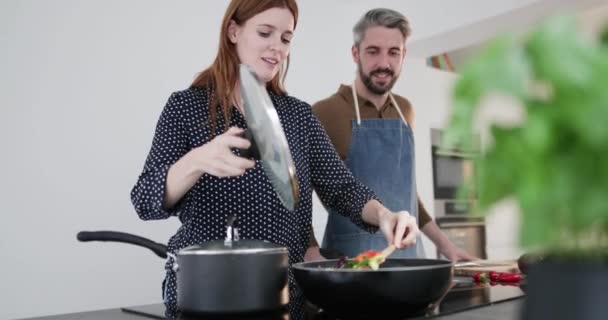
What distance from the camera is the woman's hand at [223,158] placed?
3.01 feet

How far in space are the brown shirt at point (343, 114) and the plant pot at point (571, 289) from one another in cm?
189

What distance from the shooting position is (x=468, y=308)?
3.33 ft

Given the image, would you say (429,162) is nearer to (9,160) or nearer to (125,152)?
(125,152)

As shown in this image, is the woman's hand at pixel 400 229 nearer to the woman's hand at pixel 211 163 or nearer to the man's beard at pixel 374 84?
the woman's hand at pixel 211 163

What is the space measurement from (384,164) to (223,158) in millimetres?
1401

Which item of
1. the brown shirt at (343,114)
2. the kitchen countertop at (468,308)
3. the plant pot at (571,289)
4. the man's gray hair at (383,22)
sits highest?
the man's gray hair at (383,22)

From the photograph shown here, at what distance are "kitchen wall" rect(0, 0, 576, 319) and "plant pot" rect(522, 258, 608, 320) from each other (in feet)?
8.42

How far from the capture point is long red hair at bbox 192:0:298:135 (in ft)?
4.50

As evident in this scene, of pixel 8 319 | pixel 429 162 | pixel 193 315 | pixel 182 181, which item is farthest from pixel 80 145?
pixel 429 162

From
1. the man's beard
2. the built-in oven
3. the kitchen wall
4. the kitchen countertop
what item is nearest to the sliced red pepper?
the kitchen countertop

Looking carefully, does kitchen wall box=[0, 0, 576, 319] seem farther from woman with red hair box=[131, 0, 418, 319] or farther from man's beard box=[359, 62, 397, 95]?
woman with red hair box=[131, 0, 418, 319]

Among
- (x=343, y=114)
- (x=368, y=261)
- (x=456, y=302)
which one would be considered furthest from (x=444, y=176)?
(x=368, y=261)

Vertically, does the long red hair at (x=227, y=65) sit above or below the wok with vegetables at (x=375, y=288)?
above

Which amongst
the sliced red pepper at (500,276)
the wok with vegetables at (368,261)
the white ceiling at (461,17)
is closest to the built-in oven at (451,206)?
the white ceiling at (461,17)
